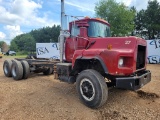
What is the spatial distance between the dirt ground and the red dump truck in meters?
0.38

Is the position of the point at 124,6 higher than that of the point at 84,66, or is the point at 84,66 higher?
the point at 124,6

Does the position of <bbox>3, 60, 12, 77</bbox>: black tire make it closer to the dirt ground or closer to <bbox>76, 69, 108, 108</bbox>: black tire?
the dirt ground

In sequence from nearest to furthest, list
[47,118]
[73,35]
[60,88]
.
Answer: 1. [47,118]
2. [73,35]
3. [60,88]

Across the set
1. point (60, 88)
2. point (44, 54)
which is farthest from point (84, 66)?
point (44, 54)

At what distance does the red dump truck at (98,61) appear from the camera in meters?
4.74

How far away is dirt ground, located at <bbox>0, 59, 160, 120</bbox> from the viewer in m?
4.69

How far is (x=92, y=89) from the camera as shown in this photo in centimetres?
504

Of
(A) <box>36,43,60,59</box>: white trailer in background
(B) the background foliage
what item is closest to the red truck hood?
(A) <box>36,43,60,59</box>: white trailer in background

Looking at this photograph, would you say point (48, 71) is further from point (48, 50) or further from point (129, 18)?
point (129, 18)

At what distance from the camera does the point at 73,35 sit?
251 inches

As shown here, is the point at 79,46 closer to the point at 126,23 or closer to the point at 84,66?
the point at 84,66

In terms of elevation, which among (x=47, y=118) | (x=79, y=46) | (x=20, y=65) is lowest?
(x=47, y=118)

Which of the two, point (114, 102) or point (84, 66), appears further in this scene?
point (84, 66)

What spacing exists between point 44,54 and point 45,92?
1679 cm
